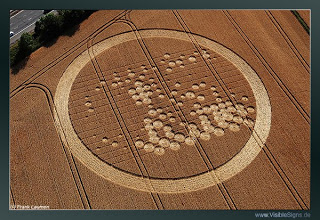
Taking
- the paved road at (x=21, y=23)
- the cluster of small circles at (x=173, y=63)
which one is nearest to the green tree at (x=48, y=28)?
the paved road at (x=21, y=23)

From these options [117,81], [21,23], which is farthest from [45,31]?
[117,81]

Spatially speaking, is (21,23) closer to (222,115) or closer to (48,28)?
(48,28)

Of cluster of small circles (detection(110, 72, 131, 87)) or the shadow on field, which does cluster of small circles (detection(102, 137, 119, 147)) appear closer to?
cluster of small circles (detection(110, 72, 131, 87))

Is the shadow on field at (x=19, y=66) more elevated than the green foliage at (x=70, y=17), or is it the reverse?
the green foliage at (x=70, y=17)

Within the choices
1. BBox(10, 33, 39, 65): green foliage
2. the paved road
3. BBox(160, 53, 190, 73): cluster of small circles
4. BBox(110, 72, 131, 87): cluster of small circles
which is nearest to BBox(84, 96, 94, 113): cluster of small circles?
BBox(110, 72, 131, 87): cluster of small circles

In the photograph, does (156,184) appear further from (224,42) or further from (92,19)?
(92,19)

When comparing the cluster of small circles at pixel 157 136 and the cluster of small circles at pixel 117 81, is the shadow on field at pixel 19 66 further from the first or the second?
the cluster of small circles at pixel 157 136

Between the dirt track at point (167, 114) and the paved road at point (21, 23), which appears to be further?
the paved road at point (21, 23)
